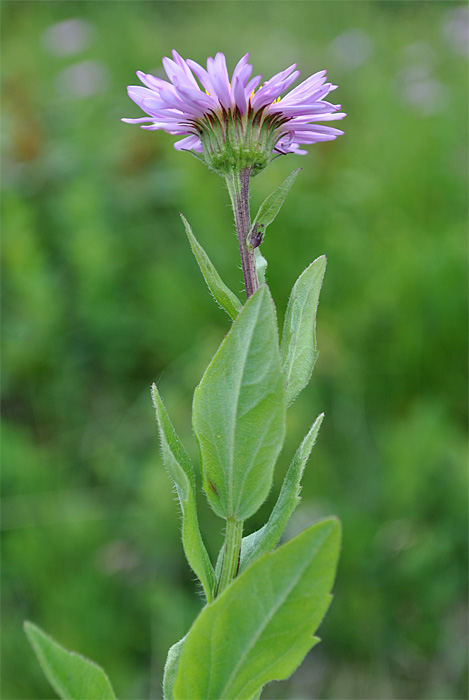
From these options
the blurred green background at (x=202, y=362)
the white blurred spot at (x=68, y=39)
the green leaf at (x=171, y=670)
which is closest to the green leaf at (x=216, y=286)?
the green leaf at (x=171, y=670)

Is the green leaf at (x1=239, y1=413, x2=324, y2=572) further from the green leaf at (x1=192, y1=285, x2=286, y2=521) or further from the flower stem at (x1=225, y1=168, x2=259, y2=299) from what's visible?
the flower stem at (x1=225, y1=168, x2=259, y2=299)

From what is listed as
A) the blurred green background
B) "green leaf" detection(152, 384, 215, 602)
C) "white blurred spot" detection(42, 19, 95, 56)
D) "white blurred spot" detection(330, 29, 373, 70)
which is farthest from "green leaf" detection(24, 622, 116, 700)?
"white blurred spot" detection(42, 19, 95, 56)

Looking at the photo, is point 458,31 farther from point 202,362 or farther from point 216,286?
point 216,286

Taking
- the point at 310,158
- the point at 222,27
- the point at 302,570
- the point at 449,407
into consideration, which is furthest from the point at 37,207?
the point at 222,27

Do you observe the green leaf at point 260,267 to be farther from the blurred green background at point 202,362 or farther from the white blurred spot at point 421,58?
the white blurred spot at point 421,58

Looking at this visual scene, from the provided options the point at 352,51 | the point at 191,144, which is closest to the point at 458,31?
the point at 352,51

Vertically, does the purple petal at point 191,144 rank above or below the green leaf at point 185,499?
above
